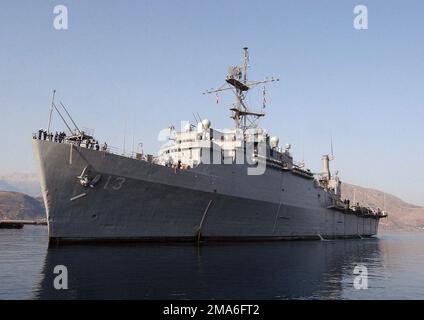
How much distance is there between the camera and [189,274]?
16.5 metres

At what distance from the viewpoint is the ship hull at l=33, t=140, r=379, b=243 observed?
22.5 meters

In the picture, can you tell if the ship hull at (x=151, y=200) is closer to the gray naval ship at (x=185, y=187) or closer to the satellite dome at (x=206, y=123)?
the gray naval ship at (x=185, y=187)

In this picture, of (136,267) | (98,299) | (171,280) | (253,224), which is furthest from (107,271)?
(253,224)

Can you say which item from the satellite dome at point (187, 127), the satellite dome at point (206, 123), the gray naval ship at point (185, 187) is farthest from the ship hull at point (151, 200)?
the satellite dome at point (187, 127)

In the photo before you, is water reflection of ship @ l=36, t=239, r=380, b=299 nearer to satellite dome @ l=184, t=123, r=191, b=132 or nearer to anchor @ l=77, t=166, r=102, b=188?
anchor @ l=77, t=166, r=102, b=188

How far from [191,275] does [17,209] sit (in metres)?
180

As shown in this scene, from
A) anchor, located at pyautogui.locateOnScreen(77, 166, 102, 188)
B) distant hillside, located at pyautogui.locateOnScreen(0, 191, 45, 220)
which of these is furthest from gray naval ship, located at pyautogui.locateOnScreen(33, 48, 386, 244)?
distant hillside, located at pyautogui.locateOnScreen(0, 191, 45, 220)

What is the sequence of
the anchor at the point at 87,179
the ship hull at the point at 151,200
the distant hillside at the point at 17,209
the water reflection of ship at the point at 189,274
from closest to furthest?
1. the water reflection of ship at the point at 189,274
2. the anchor at the point at 87,179
3. the ship hull at the point at 151,200
4. the distant hillside at the point at 17,209

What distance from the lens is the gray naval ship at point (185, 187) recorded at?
22578 mm

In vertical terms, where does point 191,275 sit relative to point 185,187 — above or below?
below

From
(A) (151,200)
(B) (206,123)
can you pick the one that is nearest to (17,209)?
(B) (206,123)

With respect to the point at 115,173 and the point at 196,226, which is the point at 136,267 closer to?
the point at 115,173

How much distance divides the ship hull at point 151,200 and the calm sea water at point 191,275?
5.02ft

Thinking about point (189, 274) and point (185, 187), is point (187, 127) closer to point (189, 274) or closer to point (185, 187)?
point (185, 187)
